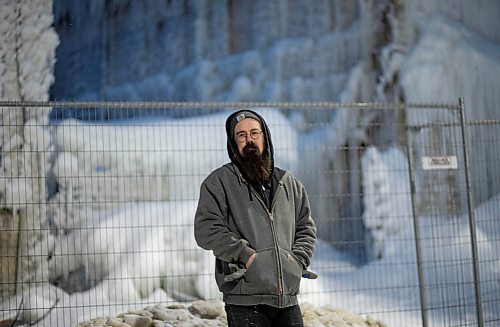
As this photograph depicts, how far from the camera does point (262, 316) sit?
2.38m

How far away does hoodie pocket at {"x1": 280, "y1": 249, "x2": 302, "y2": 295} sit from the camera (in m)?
2.40

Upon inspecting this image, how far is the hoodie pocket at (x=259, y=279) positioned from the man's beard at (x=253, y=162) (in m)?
0.28

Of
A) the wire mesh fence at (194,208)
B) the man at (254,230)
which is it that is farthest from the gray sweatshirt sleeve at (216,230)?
the wire mesh fence at (194,208)

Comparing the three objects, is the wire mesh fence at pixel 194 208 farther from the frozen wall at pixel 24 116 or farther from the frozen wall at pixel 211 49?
the frozen wall at pixel 211 49

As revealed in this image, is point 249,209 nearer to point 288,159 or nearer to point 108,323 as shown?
point 108,323

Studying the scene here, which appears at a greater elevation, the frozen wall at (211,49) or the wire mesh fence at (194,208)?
the frozen wall at (211,49)

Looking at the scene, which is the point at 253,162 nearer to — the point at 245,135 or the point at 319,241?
the point at 245,135

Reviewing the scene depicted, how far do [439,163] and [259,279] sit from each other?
115 inches

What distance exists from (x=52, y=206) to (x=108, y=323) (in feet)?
12.0

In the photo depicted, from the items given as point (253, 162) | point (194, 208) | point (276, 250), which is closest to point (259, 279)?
point (276, 250)

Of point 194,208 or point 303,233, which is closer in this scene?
point 303,233

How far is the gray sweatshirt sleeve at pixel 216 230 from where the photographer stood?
2.36m

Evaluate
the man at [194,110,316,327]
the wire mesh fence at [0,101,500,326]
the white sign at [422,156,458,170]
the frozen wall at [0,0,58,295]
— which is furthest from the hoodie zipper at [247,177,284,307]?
the frozen wall at [0,0,58,295]

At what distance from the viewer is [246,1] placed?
1047 cm
